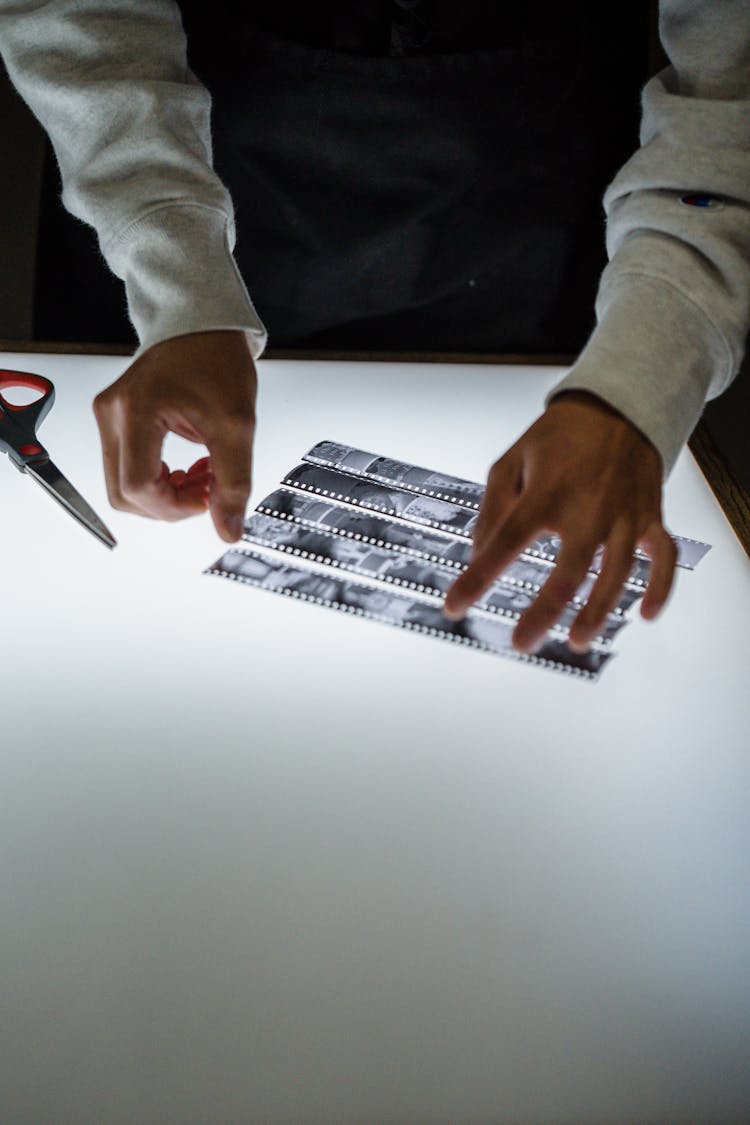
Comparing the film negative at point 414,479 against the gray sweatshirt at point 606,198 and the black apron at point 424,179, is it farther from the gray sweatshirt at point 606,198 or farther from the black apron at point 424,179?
the black apron at point 424,179

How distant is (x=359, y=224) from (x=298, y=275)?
0.08 metres

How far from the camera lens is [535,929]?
58 cm

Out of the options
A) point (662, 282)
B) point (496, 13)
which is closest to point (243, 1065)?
point (662, 282)

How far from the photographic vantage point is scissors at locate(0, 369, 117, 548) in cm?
83

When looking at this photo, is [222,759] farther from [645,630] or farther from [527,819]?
[645,630]

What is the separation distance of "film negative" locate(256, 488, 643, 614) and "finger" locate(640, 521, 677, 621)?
0.44 ft

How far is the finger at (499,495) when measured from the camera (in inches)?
26.3

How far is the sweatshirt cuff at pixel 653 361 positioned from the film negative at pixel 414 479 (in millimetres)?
134

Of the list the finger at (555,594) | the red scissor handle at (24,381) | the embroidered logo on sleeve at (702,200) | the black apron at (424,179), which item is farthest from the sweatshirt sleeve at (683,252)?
the red scissor handle at (24,381)

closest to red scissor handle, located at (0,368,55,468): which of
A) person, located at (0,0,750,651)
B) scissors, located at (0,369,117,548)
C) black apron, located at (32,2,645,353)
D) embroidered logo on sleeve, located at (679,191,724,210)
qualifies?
scissors, located at (0,369,117,548)

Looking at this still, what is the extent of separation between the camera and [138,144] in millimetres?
820

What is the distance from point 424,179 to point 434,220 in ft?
0.15

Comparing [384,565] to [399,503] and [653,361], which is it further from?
[653,361]

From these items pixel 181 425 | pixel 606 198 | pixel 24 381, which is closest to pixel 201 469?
Result: pixel 181 425
